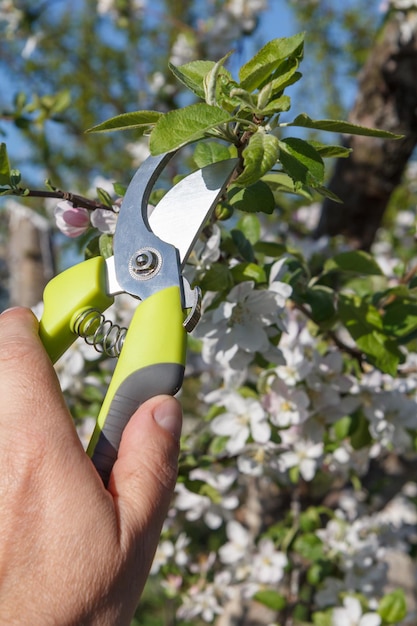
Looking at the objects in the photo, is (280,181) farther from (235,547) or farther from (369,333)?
(235,547)

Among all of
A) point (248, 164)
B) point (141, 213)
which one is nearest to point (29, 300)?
point (141, 213)

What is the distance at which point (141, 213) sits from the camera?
1076 millimetres

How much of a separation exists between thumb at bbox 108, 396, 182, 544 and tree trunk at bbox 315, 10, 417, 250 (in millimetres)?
1916

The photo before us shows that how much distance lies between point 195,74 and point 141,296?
0.35m

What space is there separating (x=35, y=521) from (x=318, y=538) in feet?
5.23

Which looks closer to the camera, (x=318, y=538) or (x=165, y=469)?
(x=165, y=469)

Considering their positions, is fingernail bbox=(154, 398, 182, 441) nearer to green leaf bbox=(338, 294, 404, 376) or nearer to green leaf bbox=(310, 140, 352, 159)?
green leaf bbox=(310, 140, 352, 159)

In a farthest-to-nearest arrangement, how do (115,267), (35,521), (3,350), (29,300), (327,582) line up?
(29,300), (327,582), (115,267), (3,350), (35,521)

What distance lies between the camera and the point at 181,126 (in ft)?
2.88

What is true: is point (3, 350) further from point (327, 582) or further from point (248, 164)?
point (327, 582)

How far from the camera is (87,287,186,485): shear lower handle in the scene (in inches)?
35.8

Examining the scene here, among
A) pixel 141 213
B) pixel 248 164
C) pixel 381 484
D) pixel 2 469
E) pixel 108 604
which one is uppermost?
pixel 248 164

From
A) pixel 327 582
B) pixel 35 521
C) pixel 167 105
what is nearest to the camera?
pixel 35 521

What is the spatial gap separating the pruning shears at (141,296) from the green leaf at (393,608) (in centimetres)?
133
